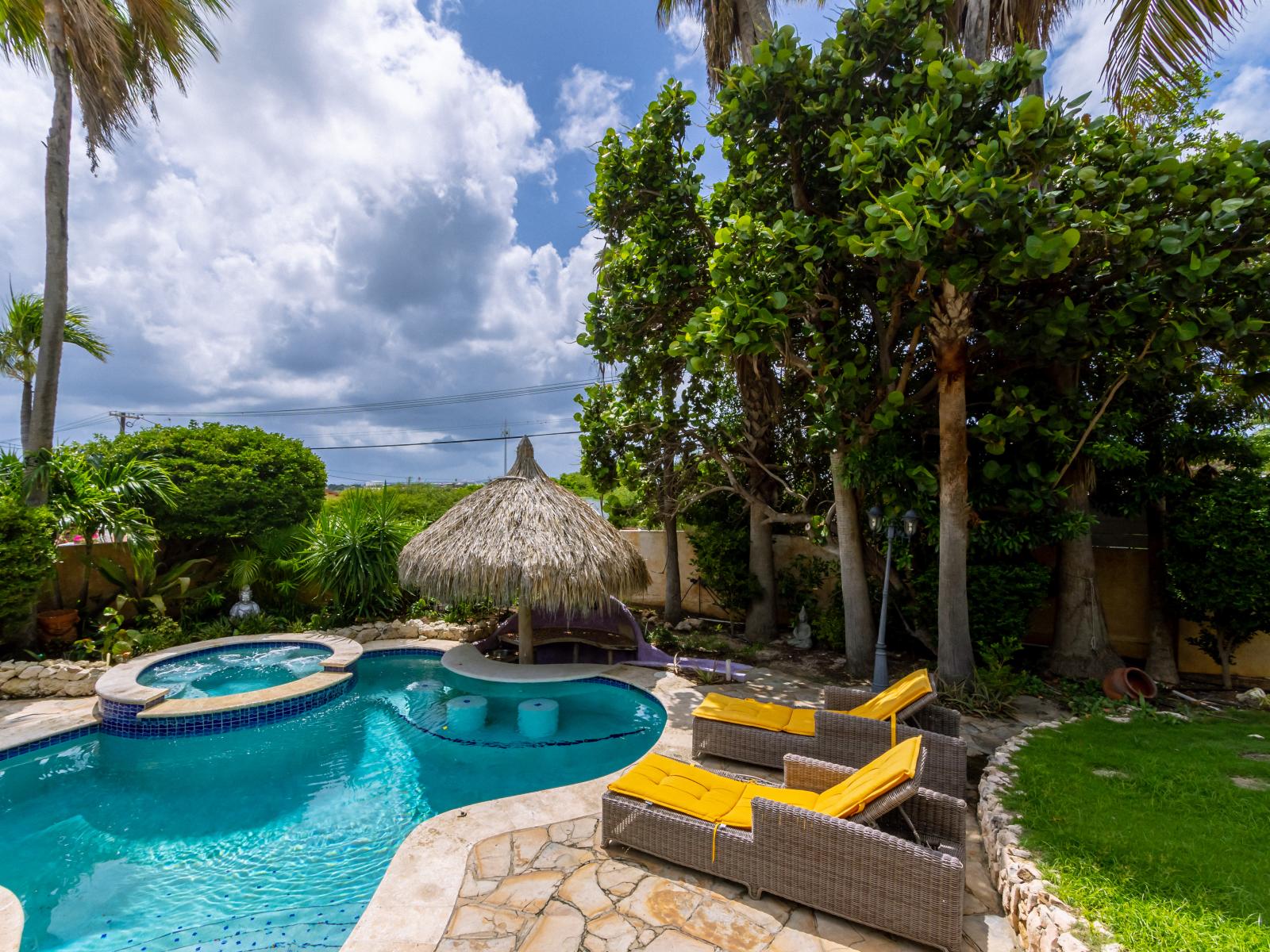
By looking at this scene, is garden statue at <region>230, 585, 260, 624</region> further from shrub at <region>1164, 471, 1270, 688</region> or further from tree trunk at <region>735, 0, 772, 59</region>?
shrub at <region>1164, 471, 1270, 688</region>

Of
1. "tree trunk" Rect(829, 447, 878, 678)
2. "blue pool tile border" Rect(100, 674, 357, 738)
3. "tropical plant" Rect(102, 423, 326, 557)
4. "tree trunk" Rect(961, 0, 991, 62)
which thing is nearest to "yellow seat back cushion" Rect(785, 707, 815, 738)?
"tree trunk" Rect(829, 447, 878, 678)

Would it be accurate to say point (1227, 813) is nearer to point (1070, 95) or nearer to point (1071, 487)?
point (1071, 487)

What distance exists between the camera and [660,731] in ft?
22.1

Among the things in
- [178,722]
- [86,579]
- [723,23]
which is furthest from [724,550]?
[86,579]

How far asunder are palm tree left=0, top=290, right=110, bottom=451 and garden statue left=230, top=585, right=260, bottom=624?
17.9 feet

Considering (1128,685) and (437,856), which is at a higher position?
(1128,685)

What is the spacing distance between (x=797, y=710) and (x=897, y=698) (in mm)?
996

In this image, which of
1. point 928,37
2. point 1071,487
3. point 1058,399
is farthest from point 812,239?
point 1071,487

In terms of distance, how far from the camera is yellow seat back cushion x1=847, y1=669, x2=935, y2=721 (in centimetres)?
484

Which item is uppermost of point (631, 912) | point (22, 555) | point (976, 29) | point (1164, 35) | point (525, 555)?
point (1164, 35)

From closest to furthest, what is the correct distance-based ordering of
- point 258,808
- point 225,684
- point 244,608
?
point 258,808 < point 225,684 < point 244,608

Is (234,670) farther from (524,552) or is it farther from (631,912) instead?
(631,912)

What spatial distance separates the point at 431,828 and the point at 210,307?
1397 cm

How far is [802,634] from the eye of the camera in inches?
389
